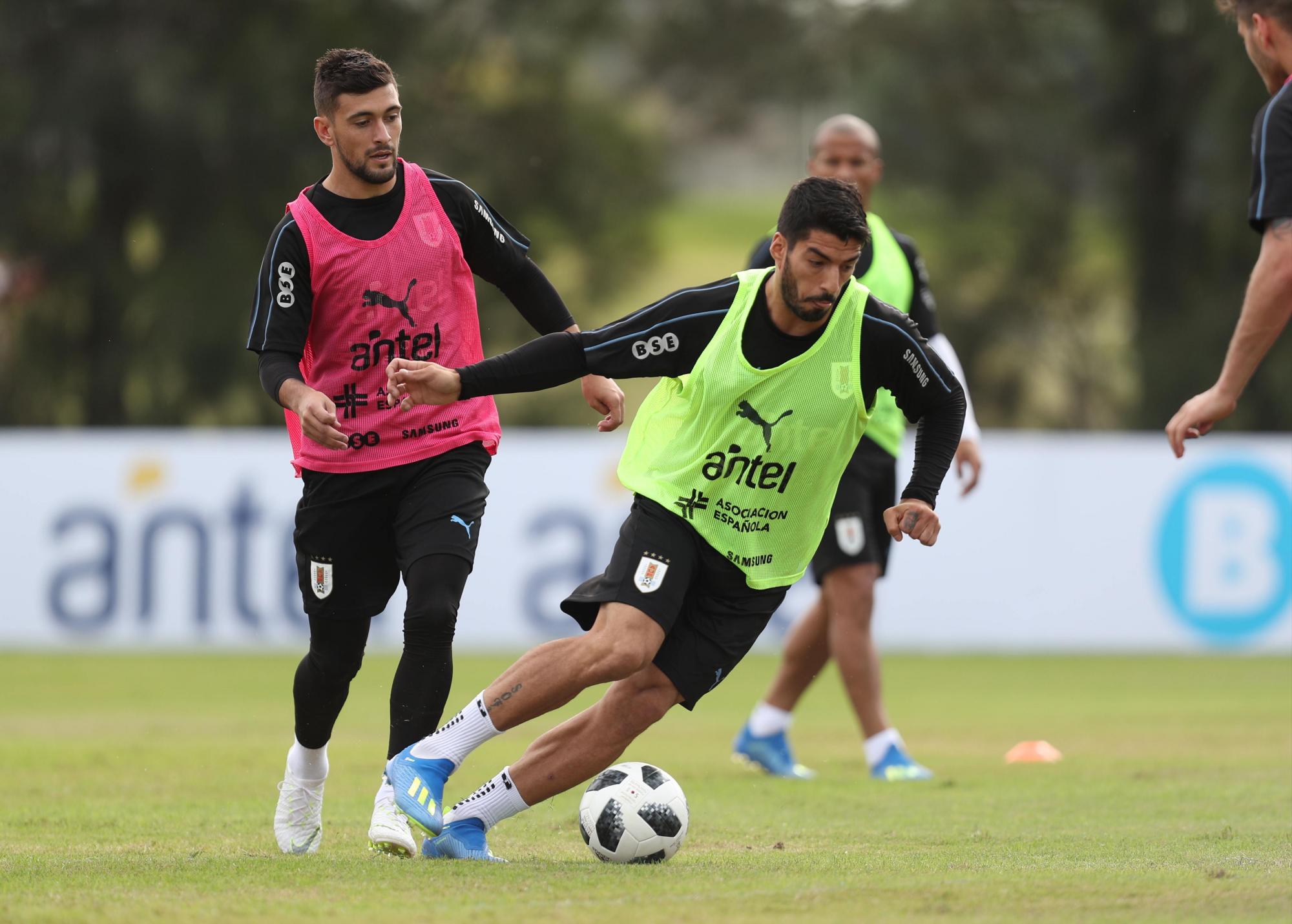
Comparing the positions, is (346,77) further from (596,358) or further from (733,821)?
(733,821)

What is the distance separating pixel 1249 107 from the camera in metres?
22.6

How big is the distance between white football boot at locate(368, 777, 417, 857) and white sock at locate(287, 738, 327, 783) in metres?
0.58

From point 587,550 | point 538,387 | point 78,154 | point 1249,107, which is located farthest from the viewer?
point 78,154

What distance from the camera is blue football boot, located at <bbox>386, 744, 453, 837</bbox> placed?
540 centimetres

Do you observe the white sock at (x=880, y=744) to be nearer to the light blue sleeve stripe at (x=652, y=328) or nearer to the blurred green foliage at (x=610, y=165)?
the light blue sleeve stripe at (x=652, y=328)

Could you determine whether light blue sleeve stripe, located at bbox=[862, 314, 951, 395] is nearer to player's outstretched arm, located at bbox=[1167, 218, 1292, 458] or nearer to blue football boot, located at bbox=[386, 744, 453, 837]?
player's outstretched arm, located at bbox=[1167, 218, 1292, 458]

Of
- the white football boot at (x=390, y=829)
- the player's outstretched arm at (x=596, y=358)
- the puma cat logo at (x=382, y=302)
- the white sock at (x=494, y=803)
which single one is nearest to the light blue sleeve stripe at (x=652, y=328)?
the player's outstretched arm at (x=596, y=358)

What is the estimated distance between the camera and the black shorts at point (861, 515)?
8.39 metres

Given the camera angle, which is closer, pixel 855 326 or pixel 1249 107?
pixel 855 326

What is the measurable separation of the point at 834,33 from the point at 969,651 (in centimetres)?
1851

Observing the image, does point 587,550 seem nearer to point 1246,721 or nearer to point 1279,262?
point 1246,721

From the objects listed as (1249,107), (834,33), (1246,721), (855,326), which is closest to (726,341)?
(855,326)

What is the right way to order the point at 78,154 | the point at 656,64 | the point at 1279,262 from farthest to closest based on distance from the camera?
the point at 656,64 < the point at 78,154 < the point at 1279,262

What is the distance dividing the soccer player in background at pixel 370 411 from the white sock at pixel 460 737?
29 centimetres
